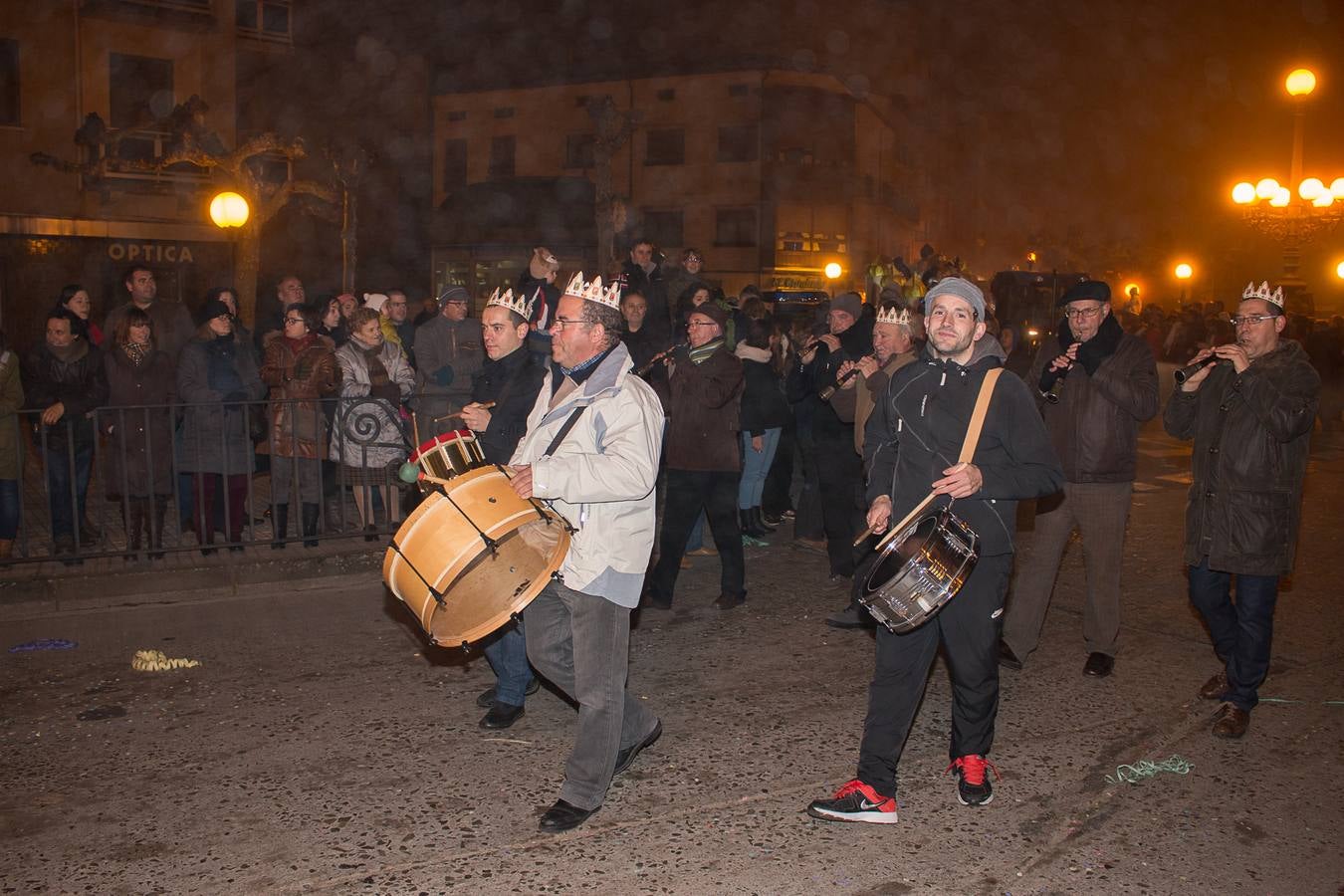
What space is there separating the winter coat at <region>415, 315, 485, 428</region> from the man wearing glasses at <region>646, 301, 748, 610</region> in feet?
7.78

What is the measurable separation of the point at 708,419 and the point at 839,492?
131cm

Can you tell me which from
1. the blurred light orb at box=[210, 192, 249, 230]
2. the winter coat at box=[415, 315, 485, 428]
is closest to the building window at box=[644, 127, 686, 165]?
the blurred light orb at box=[210, 192, 249, 230]

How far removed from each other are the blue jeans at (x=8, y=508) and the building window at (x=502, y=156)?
4014cm

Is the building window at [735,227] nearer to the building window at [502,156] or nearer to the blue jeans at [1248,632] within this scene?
the building window at [502,156]

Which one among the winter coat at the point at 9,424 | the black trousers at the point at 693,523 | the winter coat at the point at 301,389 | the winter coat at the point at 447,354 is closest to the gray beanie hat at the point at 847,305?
the black trousers at the point at 693,523

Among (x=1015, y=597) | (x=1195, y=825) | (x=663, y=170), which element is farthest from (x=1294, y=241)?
(x=663, y=170)

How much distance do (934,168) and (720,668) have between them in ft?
186

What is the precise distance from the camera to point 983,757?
14.9 ft

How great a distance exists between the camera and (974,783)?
450 cm

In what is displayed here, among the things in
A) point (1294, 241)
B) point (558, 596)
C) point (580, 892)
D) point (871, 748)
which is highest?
point (1294, 241)

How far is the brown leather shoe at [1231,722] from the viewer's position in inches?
205

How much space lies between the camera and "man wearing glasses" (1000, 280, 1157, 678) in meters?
5.74

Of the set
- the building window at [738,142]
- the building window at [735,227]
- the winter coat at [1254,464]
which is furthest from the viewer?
the building window at [735,227]

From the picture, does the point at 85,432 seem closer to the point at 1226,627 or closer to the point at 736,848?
the point at 736,848
